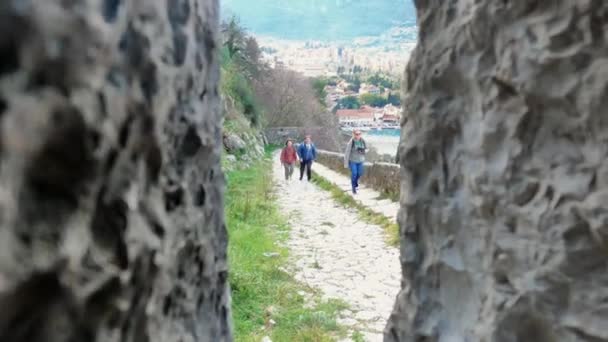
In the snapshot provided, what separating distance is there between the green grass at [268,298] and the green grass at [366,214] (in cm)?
114

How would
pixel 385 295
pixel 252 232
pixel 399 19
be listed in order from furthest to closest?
pixel 399 19 → pixel 252 232 → pixel 385 295

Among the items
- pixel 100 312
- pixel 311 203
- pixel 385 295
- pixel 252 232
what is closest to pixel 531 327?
pixel 100 312

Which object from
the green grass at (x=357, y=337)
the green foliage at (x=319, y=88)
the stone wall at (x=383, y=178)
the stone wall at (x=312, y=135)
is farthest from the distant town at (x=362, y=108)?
the green grass at (x=357, y=337)

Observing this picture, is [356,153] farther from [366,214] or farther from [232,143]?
[232,143]

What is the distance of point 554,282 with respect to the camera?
150 cm

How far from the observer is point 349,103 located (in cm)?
4072

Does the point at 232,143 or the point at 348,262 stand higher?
the point at 232,143

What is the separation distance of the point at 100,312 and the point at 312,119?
92.9 feet

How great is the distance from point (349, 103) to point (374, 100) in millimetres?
1892

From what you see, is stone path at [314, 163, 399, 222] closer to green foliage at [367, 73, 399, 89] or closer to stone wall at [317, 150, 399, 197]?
stone wall at [317, 150, 399, 197]

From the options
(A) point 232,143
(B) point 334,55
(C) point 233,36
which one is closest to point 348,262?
(A) point 232,143

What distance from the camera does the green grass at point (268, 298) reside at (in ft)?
11.7

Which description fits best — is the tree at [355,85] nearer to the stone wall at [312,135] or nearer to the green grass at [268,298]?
the stone wall at [312,135]

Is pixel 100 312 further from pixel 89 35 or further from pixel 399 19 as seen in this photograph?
pixel 399 19
